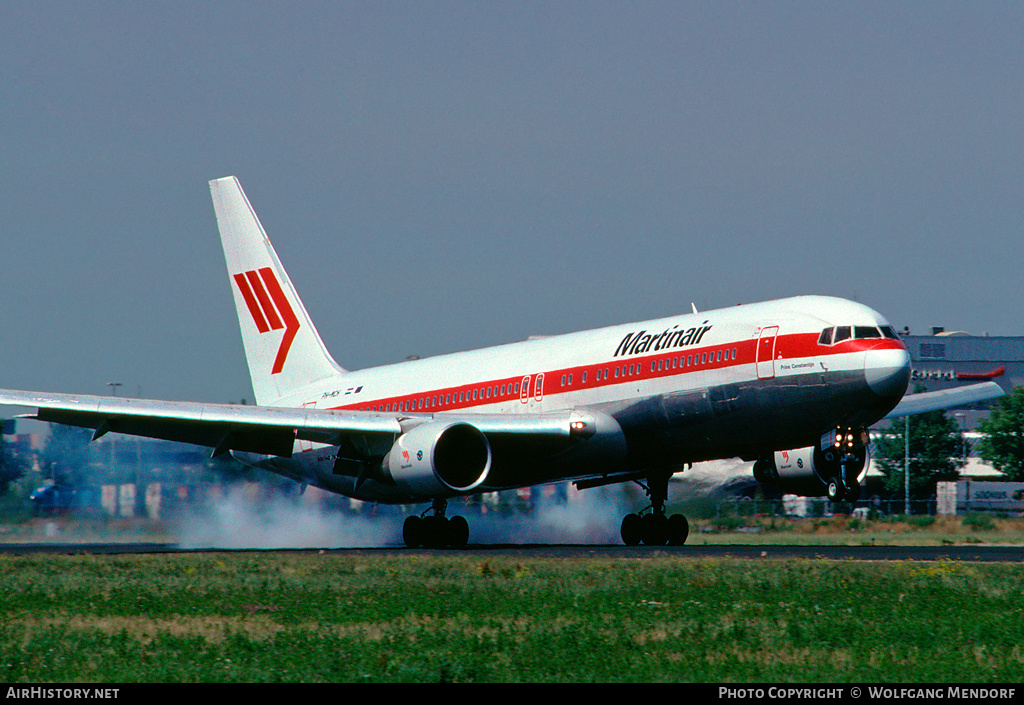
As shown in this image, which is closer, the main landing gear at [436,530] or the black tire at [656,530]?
the main landing gear at [436,530]

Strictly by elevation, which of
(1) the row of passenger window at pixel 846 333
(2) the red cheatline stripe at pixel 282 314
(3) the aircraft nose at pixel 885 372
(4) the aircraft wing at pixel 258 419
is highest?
(2) the red cheatline stripe at pixel 282 314

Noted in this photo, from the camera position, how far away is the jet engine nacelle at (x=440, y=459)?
89.0ft

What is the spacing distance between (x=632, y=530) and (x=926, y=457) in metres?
59.2

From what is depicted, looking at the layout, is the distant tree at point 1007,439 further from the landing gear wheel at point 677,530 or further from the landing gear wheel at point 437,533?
the landing gear wheel at point 437,533

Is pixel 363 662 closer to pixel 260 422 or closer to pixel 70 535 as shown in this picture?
pixel 260 422

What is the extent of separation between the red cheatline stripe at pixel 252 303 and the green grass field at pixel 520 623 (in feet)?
61.6

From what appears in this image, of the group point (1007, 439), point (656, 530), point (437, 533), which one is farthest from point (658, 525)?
point (1007, 439)

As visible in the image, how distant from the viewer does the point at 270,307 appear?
39.6 meters

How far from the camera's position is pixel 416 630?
516 inches

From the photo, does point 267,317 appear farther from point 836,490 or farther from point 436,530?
point 836,490

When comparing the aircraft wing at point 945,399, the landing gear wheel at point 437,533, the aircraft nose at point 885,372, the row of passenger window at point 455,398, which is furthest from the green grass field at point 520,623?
the aircraft wing at point 945,399
